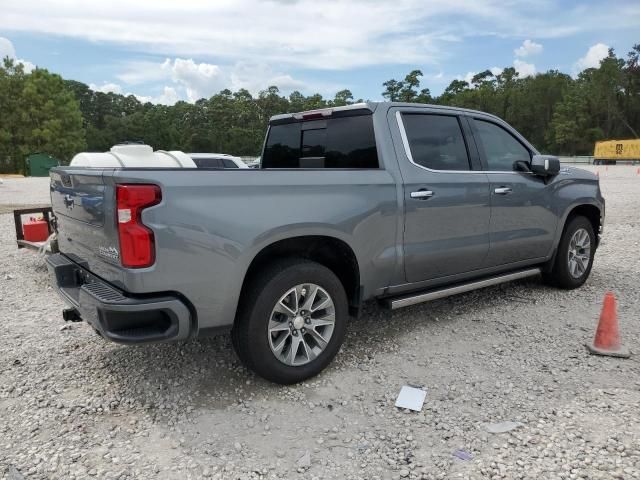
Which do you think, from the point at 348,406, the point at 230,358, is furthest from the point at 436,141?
the point at 230,358

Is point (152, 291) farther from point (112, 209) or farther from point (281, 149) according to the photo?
point (281, 149)

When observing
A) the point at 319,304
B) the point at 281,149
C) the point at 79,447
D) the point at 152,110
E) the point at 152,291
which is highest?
the point at 152,110

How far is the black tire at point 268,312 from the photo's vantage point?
3.19 metres

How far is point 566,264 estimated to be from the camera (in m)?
5.46

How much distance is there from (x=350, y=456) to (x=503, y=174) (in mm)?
3057

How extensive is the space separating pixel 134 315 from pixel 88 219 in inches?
29.1

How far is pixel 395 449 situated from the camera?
278 cm

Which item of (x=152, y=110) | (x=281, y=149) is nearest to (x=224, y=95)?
(x=152, y=110)

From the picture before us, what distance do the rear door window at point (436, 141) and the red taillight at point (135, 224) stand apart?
7.06ft

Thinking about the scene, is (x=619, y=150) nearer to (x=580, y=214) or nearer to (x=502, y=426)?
(x=580, y=214)

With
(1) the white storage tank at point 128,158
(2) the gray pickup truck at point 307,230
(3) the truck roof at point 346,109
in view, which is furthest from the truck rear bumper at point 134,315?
(1) the white storage tank at point 128,158

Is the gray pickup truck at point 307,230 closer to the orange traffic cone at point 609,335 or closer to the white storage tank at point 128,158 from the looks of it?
the orange traffic cone at point 609,335

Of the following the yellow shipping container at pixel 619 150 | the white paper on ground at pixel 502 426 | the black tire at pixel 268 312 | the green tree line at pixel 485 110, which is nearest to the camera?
the white paper on ground at pixel 502 426

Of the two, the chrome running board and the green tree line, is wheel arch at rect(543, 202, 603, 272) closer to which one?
the chrome running board
